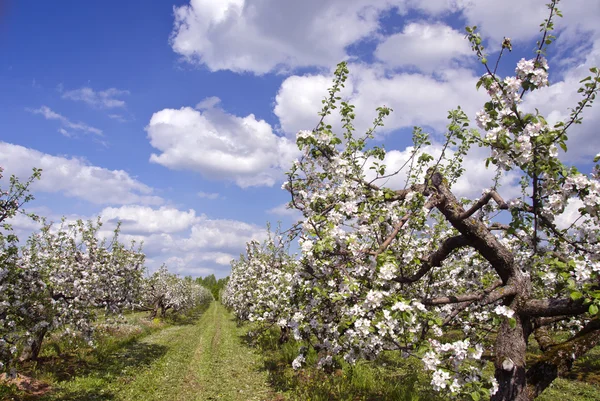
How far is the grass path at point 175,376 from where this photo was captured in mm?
14148

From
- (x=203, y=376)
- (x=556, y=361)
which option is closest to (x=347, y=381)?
(x=203, y=376)

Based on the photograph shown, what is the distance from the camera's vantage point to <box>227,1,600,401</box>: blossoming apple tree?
531 cm

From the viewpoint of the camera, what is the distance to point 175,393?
48.2 ft

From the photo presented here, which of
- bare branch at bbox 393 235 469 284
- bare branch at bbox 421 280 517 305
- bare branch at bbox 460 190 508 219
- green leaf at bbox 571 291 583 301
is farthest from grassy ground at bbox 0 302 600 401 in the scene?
green leaf at bbox 571 291 583 301

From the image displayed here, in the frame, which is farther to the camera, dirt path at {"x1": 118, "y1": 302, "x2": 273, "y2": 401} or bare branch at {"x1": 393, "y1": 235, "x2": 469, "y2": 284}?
dirt path at {"x1": 118, "y1": 302, "x2": 273, "y2": 401}

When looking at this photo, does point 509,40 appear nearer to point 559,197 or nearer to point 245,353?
point 559,197

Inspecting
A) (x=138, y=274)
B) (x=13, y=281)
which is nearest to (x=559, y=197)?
(x=13, y=281)

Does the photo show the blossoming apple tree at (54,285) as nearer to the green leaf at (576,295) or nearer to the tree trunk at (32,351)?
the tree trunk at (32,351)

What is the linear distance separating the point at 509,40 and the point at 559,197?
246cm

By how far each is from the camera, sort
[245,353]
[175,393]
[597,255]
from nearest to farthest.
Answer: [597,255] → [175,393] → [245,353]

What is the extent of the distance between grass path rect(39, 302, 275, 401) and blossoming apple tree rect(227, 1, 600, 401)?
7.38m

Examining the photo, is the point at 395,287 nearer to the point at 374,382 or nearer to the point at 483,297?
the point at 483,297

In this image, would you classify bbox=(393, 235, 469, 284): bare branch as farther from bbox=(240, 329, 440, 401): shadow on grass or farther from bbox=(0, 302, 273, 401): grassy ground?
bbox=(0, 302, 273, 401): grassy ground

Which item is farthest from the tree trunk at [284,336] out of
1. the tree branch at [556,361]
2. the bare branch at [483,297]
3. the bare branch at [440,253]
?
the tree branch at [556,361]
